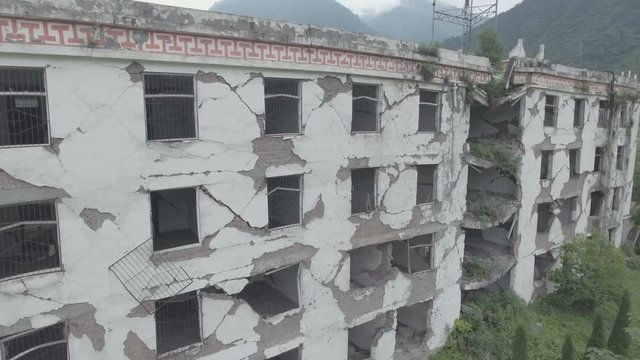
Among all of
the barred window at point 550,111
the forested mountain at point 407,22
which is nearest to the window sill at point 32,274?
the barred window at point 550,111

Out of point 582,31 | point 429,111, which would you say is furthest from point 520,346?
point 582,31

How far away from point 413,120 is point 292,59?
4.01 meters

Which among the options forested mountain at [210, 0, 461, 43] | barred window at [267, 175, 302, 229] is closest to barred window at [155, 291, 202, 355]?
barred window at [267, 175, 302, 229]

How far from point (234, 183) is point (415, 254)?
6.91m

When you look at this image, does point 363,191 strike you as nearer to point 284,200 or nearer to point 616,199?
point 284,200

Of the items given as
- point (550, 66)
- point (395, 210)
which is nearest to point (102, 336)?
point (395, 210)

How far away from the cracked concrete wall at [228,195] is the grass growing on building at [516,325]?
88.4 inches

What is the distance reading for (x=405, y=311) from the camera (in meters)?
13.5

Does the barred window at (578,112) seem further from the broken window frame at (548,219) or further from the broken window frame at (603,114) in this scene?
the broken window frame at (548,219)

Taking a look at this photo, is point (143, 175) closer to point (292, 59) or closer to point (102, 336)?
point (102, 336)

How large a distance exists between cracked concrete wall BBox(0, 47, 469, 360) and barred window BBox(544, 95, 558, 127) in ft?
17.1

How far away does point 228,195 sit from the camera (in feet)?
27.1

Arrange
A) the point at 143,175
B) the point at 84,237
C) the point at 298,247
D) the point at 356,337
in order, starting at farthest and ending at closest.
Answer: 1. the point at 356,337
2. the point at 298,247
3. the point at 143,175
4. the point at 84,237

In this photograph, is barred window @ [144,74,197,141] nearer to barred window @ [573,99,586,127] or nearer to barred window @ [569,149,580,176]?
barred window @ [573,99,586,127]
